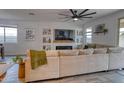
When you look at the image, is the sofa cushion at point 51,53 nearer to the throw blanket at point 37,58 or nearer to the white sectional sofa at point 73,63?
the white sectional sofa at point 73,63

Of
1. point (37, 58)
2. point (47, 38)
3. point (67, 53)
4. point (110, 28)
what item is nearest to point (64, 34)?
point (47, 38)

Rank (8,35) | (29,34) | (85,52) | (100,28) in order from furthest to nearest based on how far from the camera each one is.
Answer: (29,34) → (8,35) → (100,28) → (85,52)

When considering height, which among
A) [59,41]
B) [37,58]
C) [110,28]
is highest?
[110,28]

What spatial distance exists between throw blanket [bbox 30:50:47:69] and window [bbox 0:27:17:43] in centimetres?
531

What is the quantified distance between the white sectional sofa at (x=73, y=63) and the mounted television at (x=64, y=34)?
15.4ft

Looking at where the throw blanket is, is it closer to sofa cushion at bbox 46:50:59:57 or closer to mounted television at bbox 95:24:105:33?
sofa cushion at bbox 46:50:59:57

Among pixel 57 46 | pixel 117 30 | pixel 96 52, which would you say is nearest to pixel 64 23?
pixel 57 46

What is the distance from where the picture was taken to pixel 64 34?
8516 mm

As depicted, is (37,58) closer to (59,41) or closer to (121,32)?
(121,32)

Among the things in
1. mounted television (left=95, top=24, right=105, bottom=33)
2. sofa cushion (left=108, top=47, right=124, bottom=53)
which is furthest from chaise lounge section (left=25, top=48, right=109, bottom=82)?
mounted television (left=95, top=24, right=105, bottom=33)

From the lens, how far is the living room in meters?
3.30

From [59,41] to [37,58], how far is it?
5398 millimetres

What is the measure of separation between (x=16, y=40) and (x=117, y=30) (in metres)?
6.22
